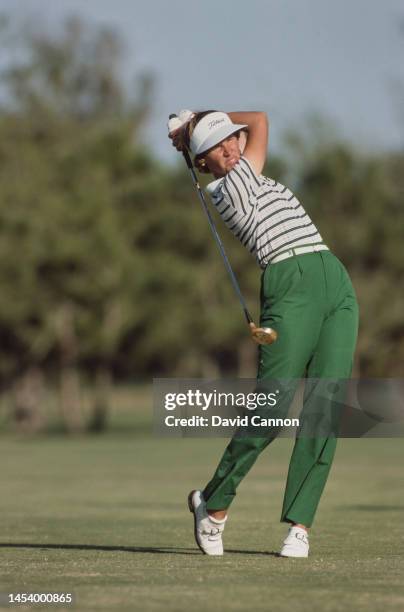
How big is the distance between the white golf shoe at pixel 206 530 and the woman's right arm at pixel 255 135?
1.87 meters

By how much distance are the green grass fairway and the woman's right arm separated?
2.15 meters

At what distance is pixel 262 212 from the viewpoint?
8.12 m

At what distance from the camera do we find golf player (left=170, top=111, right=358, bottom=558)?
808cm

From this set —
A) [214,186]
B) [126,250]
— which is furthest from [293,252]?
[126,250]

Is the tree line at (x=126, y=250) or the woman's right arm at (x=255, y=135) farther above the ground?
the woman's right arm at (x=255, y=135)

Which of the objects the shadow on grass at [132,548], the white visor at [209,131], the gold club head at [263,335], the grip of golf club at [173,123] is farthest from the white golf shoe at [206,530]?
the grip of golf club at [173,123]

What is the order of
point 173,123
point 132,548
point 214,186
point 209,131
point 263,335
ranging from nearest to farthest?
point 263,335 → point 209,131 → point 214,186 → point 173,123 → point 132,548

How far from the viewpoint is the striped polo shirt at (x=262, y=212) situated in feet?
26.5

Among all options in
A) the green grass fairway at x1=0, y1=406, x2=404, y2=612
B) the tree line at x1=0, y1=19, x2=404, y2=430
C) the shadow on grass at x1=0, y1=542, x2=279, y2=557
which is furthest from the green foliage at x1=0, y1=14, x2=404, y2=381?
the shadow on grass at x1=0, y1=542, x2=279, y2=557

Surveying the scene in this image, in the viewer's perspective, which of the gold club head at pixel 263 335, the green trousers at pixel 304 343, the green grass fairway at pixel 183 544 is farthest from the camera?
the green trousers at pixel 304 343

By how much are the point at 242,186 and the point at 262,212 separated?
0.18m

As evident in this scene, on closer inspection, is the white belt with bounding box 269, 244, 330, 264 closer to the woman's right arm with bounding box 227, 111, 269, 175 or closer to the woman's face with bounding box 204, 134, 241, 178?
the woman's right arm with bounding box 227, 111, 269, 175

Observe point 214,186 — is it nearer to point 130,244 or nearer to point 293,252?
point 293,252

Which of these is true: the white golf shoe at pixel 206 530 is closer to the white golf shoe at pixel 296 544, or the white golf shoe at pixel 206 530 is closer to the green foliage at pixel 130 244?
the white golf shoe at pixel 296 544
